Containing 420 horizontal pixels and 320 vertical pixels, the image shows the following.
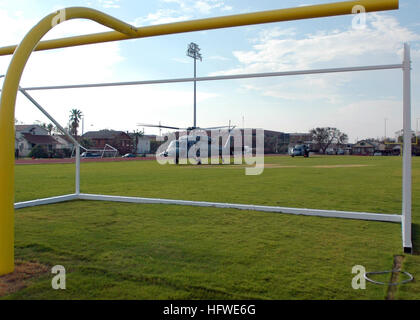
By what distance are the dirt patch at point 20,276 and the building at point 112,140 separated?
45944 millimetres

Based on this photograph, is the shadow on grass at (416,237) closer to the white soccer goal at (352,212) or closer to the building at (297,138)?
the white soccer goal at (352,212)

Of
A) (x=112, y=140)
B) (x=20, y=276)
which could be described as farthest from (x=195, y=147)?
(x=112, y=140)

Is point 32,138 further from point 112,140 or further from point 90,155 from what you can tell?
point 90,155

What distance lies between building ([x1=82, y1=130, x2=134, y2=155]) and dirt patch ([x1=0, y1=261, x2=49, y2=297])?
4594cm

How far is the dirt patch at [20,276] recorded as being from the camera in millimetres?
2748

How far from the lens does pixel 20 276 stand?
2975 millimetres

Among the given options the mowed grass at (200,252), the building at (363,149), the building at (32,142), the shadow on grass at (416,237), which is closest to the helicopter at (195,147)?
the mowed grass at (200,252)

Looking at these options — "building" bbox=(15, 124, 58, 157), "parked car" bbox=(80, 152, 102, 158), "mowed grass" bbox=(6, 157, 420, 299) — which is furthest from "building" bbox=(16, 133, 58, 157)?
"mowed grass" bbox=(6, 157, 420, 299)

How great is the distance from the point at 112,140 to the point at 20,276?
47911 millimetres

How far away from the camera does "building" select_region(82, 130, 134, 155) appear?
160 feet

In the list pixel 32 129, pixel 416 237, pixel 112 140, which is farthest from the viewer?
pixel 32 129

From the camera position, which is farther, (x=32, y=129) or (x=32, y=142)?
(x=32, y=129)
